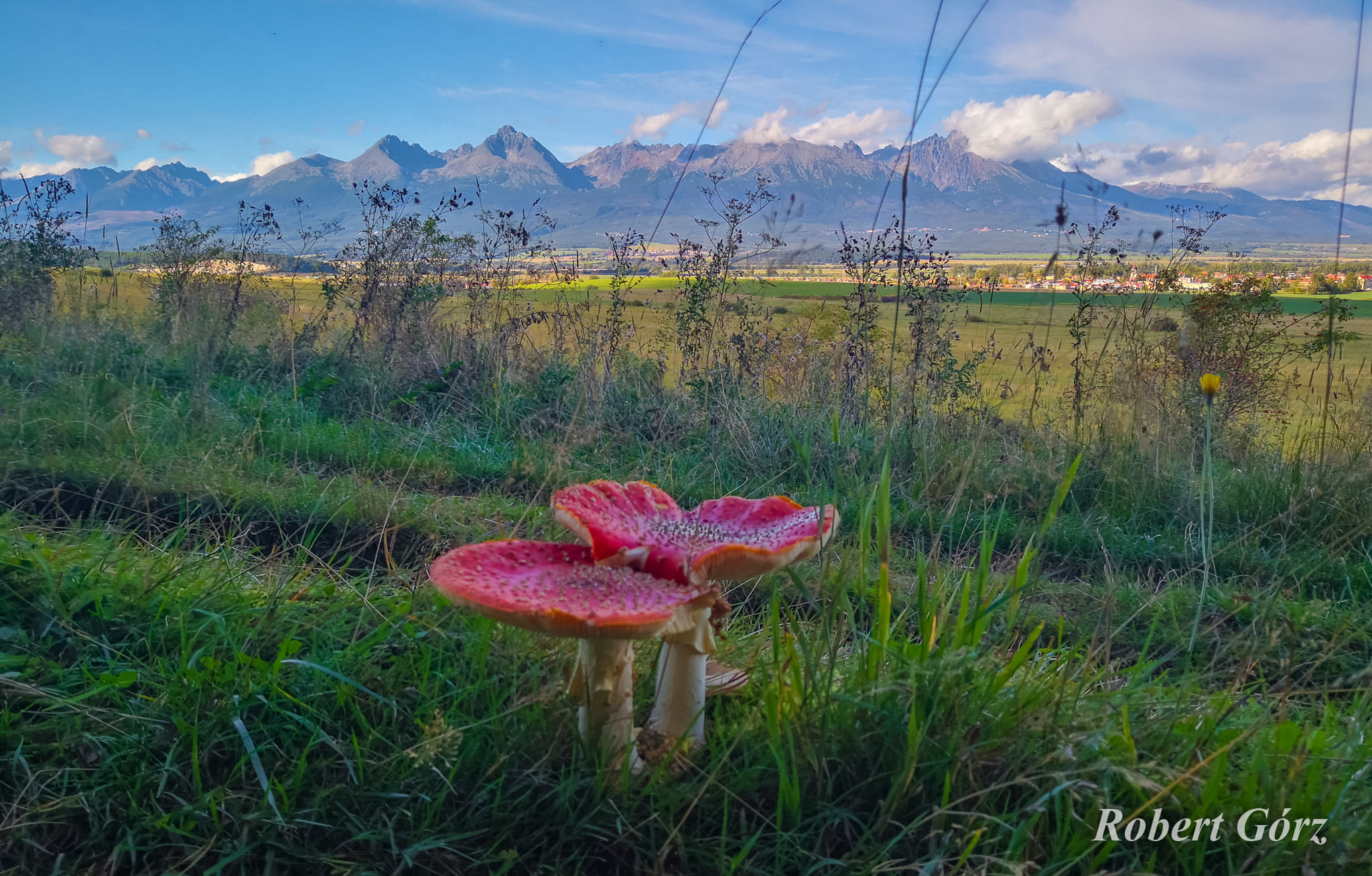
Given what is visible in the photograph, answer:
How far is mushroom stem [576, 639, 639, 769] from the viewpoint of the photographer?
65.8 inches

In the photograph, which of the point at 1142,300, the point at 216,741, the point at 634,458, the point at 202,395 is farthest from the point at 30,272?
the point at 1142,300

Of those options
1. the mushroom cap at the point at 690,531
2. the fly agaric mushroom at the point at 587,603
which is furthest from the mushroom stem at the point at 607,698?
the mushroom cap at the point at 690,531

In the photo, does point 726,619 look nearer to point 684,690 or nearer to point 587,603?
point 684,690

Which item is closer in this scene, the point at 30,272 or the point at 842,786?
the point at 842,786

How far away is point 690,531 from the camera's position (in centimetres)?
183

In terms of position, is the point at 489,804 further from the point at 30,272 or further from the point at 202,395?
the point at 30,272

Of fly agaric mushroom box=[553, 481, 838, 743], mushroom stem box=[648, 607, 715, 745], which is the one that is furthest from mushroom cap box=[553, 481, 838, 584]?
mushroom stem box=[648, 607, 715, 745]

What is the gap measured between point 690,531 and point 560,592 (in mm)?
448

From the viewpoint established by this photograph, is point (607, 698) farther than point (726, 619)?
No

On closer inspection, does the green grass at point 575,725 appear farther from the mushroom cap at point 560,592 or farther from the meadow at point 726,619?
the mushroom cap at point 560,592

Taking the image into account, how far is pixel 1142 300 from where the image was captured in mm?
5953

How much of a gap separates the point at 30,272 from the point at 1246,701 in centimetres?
1020

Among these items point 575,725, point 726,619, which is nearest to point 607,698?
point 575,725

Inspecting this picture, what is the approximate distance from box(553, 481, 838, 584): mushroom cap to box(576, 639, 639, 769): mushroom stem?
8.5 inches
